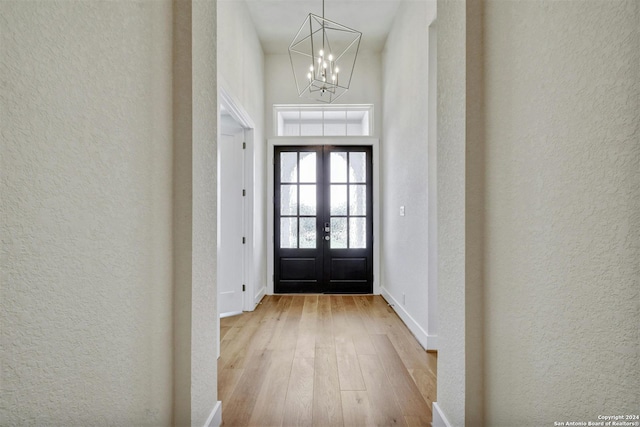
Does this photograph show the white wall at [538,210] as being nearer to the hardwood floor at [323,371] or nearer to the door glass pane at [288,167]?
the hardwood floor at [323,371]

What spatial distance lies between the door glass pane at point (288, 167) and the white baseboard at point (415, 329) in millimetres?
2156

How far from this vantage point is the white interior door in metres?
3.62

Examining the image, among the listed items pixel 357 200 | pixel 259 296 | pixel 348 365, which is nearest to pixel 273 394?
pixel 348 365

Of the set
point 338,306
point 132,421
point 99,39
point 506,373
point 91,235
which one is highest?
point 99,39

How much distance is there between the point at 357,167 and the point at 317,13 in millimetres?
2003

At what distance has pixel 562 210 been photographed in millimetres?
915

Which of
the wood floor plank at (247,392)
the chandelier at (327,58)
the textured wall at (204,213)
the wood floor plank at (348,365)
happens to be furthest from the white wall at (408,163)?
the textured wall at (204,213)

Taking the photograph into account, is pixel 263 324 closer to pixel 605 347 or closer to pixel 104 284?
pixel 104 284

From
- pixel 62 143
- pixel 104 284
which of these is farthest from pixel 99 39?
pixel 104 284

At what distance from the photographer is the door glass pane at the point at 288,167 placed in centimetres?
462

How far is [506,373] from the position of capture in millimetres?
1183

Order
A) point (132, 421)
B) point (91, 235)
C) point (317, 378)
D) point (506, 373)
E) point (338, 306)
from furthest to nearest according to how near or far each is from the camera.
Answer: point (338, 306) < point (317, 378) < point (506, 373) < point (132, 421) < point (91, 235)

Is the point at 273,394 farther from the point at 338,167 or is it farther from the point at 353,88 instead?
the point at 353,88

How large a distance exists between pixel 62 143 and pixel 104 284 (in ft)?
1.36
